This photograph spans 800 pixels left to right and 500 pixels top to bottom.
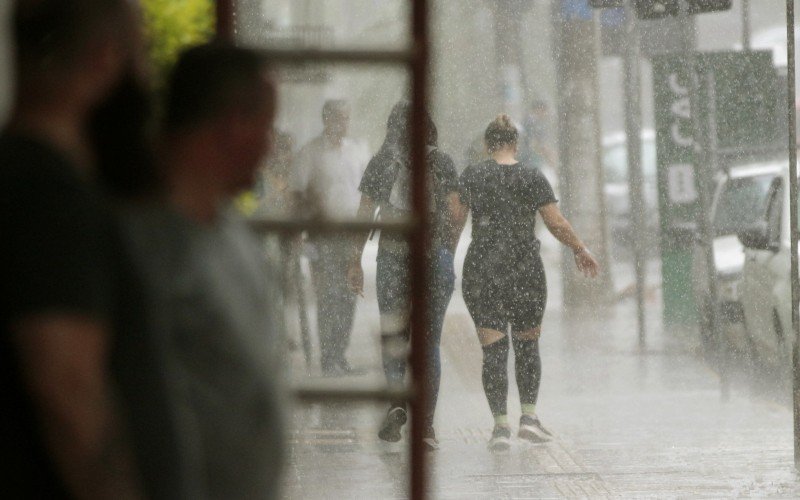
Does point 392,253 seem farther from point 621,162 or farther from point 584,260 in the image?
point 621,162

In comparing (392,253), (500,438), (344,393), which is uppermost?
(392,253)

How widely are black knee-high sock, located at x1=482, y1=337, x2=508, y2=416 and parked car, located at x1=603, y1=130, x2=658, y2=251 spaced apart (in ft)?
11.0

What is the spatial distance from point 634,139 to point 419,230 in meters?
7.82

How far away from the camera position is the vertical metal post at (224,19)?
160 inches

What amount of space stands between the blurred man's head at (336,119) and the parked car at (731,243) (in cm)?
546

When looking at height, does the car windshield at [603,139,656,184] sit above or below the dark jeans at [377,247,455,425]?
below

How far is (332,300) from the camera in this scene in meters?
4.64

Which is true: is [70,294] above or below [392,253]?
above

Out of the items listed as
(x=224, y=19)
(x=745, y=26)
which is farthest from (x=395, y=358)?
(x=745, y=26)

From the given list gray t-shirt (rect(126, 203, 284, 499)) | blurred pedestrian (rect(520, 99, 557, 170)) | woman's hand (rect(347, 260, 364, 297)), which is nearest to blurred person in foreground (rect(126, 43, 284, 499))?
gray t-shirt (rect(126, 203, 284, 499))

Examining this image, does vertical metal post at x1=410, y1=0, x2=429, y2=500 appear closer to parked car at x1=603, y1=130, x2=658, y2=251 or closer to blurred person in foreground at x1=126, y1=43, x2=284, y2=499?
blurred person in foreground at x1=126, y1=43, x2=284, y2=499

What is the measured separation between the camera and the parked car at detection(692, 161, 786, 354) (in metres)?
9.58

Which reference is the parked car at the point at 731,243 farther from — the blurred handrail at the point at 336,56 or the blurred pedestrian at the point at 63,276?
the blurred pedestrian at the point at 63,276

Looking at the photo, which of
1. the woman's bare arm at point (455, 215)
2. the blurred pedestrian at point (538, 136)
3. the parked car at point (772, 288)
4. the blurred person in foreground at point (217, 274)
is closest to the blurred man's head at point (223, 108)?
the blurred person in foreground at point (217, 274)
